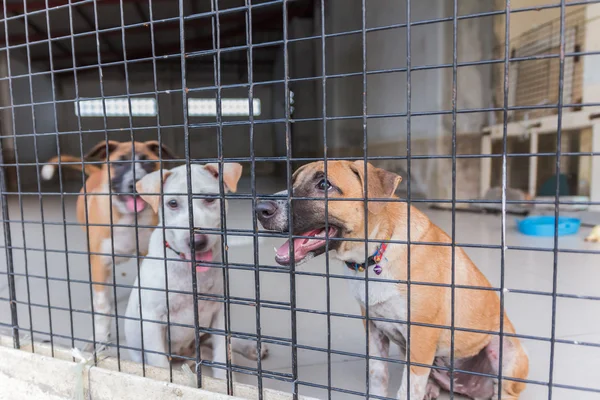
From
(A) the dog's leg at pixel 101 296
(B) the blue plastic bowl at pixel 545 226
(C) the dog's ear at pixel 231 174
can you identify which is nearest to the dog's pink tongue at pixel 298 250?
(C) the dog's ear at pixel 231 174

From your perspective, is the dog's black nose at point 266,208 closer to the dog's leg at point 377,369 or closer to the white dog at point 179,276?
the white dog at point 179,276

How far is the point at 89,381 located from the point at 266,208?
121 cm

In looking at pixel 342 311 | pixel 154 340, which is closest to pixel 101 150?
pixel 154 340

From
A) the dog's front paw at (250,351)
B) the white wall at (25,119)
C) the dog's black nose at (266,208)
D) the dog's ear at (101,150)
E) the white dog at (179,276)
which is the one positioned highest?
the white wall at (25,119)

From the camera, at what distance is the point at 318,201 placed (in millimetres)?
1747

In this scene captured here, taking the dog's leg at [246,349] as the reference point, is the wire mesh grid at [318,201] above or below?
above

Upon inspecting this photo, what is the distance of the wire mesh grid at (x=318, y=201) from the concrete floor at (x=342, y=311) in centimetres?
2

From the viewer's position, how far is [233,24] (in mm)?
8086

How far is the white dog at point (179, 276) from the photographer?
6.67ft

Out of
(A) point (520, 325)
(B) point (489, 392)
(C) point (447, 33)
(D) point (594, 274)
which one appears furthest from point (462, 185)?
(B) point (489, 392)

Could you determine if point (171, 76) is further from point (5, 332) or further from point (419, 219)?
point (419, 219)

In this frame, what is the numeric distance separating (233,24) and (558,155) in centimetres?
800

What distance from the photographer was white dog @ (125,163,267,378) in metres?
2.03

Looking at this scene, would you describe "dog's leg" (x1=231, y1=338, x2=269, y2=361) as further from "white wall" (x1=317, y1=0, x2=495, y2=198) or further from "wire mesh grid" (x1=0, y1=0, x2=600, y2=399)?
"white wall" (x1=317, y1=0, x2=495, y2=198)
